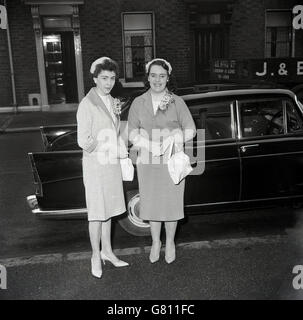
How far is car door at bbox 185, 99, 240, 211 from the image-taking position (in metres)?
4.26

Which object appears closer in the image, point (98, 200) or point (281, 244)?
point (98, 200)

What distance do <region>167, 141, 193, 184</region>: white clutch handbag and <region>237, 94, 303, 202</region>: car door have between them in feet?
3.13

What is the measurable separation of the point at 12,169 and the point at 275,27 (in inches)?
443

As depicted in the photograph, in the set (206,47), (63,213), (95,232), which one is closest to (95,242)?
(95,232)

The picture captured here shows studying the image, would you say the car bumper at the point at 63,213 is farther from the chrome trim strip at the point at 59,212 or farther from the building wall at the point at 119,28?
the building wall at the point at 119,28

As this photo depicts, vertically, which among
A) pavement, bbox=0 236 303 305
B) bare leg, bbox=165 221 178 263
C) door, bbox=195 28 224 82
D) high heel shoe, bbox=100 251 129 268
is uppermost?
door, bbox=195 28 224 82

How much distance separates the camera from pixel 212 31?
47.5ft

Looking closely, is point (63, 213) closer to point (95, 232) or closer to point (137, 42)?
point (95, 232)

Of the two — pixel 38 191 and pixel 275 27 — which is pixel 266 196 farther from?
pixel 275 27

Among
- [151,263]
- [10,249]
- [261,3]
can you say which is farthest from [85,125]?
[261,3]

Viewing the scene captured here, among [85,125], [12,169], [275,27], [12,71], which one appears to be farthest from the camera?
[275,27]

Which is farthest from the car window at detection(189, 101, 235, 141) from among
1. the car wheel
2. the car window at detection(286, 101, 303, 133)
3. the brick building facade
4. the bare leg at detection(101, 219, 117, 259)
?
the brick building facade

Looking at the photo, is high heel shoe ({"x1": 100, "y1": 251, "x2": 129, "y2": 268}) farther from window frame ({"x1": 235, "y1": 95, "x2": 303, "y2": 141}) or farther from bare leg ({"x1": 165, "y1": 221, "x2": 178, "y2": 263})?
window frame ({"x1": 235, "y1": 95, "x2": 303, "y2": 141})

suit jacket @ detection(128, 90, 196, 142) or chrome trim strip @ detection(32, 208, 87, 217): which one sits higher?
suit jacket @ detection(128, 90, 196, 142)
